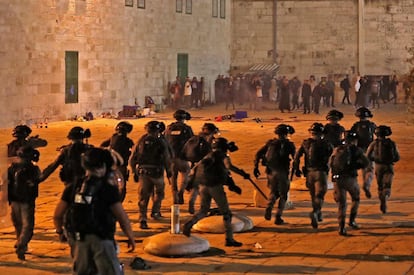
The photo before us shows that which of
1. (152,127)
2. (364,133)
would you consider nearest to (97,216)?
(152,127)

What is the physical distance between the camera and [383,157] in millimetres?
14539

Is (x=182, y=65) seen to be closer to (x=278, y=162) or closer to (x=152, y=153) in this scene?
(x=152, y=153)

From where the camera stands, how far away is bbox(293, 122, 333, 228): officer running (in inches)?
512

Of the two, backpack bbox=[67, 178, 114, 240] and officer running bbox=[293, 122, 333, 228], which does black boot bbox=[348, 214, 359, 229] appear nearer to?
officer running bbox=[293, 122, 333, 228]

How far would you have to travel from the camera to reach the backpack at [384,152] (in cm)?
1447

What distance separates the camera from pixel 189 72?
43125 millimetres

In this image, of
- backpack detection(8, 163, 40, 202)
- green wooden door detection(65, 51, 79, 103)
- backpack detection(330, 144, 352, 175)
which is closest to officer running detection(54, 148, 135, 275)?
backpack detection(8, 163, 40, 202)

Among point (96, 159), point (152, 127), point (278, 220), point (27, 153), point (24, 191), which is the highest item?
point (152, 127)

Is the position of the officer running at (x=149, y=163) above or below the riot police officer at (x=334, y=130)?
below

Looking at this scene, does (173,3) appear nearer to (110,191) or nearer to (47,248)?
(47,248)

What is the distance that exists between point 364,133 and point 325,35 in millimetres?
33928

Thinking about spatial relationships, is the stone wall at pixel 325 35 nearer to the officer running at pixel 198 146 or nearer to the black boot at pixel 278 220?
the officer running at pixel 198 146

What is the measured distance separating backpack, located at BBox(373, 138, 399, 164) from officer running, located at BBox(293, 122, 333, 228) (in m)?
1.66

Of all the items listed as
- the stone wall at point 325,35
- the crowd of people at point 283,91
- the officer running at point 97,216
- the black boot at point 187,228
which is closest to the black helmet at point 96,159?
the officer running at point 97,216
